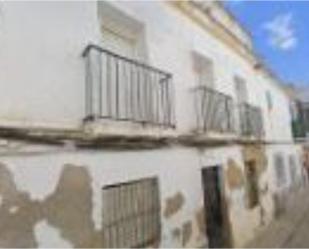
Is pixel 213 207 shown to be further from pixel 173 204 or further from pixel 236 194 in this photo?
pixel 173 204

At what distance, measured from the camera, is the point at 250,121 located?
38.9 feet

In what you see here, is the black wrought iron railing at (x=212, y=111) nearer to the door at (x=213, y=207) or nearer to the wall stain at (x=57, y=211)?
the door at (x=213, y=207)

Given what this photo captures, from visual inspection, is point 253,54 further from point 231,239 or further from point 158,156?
point 158,156

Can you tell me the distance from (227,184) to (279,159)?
7924 mm

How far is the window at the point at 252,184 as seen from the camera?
11750 mm

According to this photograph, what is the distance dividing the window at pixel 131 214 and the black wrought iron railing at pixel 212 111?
2.27 meters

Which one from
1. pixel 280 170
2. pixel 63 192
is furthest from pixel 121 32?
pixel 280 170

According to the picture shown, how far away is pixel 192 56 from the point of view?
8.85m

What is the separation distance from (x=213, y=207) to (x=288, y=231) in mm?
3715

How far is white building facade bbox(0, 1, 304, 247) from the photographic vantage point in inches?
172

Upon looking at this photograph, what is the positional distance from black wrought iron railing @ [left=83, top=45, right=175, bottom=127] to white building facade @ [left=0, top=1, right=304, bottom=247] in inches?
0.8

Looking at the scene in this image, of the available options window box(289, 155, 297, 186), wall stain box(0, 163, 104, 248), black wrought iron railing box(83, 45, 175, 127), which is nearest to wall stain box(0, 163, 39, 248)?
wall stain box(0, 163, 104, 248)

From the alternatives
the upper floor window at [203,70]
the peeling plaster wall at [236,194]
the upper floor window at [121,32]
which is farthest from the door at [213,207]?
the upper floor window at [121,32]

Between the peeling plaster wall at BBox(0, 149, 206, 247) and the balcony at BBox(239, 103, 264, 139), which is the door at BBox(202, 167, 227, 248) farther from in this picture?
the balcony at BBox(239, 103, 264, 139)
